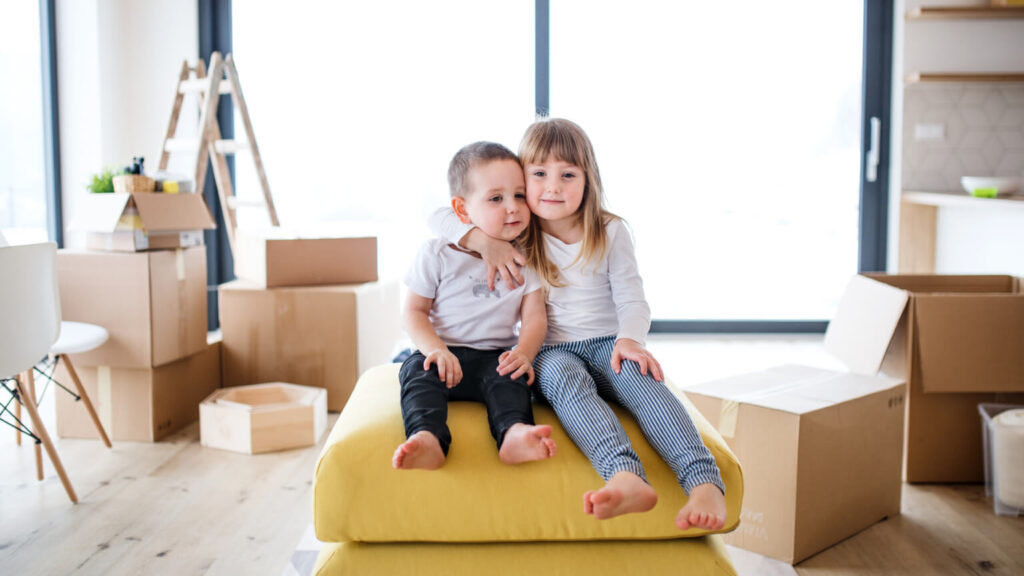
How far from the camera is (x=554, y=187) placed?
1.73 meters

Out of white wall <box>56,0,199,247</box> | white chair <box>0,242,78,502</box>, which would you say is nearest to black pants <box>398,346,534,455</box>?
white chair <box>0,242,78,502</box>

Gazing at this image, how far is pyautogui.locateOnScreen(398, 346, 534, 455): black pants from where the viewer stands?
1.43m

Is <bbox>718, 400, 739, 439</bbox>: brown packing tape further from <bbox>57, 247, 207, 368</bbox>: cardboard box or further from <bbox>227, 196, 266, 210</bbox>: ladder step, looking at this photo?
<bbox>227, 196, 266, 210</bbox>: ladder step

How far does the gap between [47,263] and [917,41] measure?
12.8ft

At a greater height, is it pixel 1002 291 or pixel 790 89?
pixel 790 89

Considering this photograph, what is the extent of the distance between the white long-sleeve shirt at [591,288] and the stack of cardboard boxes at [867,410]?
0.40 metres

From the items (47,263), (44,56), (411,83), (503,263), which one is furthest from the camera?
(411,83)

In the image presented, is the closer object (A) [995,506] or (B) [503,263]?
(B) [503,263]

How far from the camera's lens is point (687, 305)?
4.65 metres

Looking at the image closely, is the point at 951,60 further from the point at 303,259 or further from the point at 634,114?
the point at 303,259

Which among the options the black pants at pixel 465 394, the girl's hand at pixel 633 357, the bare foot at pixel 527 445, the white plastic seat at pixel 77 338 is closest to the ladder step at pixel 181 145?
the white plastic seat at pixel 77 338

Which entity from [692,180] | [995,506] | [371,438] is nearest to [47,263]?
[371,438]

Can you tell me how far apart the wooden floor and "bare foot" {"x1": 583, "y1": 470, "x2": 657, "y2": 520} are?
2.22ft

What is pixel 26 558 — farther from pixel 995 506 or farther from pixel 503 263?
pixel 995 506
